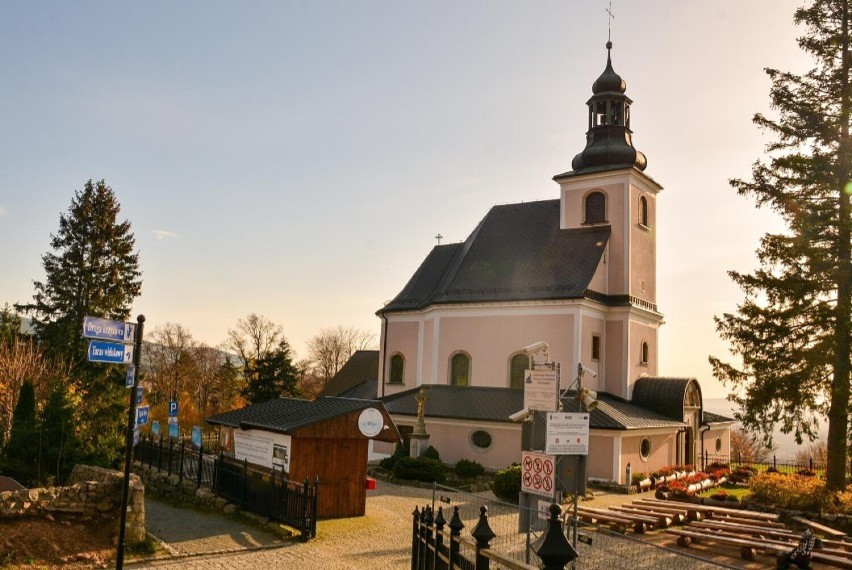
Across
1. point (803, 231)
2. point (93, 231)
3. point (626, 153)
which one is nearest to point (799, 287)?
point (803, 231)

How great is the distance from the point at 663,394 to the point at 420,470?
12.7 meters

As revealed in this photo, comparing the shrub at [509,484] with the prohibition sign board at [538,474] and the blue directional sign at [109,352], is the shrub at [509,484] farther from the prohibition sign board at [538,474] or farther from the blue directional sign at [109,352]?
the blue directional sign at [109,352]

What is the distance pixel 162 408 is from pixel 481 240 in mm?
26558

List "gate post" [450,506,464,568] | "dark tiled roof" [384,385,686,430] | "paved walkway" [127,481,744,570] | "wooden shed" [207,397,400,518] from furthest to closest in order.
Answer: "dark tiled roof" [384,385,686,430] < "wooden shed" [207,397,400,518] < "paved walkway" [127,481,744,570] < "gate post" [450,506,464,568]

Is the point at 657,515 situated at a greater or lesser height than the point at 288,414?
lesser

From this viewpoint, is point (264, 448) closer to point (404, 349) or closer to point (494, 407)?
point (494, 407)

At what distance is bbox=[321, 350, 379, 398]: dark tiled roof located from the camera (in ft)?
165

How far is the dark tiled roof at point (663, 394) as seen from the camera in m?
31.5

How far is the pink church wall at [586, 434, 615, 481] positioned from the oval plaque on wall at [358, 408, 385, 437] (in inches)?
483

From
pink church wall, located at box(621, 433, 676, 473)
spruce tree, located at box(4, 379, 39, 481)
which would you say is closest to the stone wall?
spruce tree, located at box(4, 379, 39, 481)

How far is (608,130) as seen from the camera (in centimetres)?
3488

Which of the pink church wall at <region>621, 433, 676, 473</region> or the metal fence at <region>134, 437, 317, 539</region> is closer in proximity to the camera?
the metal fence at <region>134, 437, 317, 539</region>

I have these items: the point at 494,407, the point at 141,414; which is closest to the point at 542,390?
the point at 141,414

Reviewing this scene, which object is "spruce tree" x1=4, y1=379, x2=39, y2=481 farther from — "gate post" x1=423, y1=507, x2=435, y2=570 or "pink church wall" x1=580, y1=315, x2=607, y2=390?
"pink church wall" x1=580, y1=315, x2=607, y2=390
